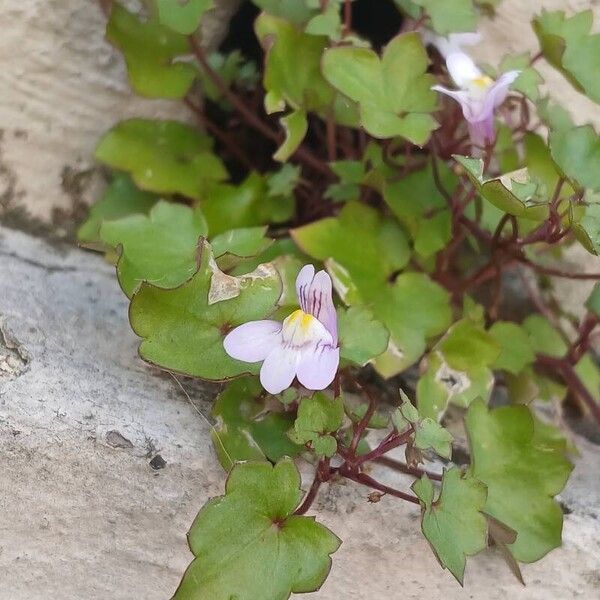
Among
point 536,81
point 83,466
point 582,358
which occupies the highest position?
point 536,81

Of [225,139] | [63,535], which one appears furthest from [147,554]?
[225,139]

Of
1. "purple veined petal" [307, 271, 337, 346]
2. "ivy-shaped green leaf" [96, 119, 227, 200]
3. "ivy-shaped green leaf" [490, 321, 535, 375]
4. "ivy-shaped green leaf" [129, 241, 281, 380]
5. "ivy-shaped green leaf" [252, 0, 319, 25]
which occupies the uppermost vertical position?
"ivy-shaped green leaf" [252, 0, 319, 25]

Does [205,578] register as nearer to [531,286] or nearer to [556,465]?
[556,465]

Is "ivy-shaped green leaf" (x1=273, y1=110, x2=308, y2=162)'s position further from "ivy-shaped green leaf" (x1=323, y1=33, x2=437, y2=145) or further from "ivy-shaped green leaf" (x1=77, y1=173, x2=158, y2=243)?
"ivy-shaped green leaf" (x1=77, y1=173, x2=158, y2=243)

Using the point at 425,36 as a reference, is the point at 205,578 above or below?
below

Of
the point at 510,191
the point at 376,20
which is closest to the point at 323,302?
the point at 510,191

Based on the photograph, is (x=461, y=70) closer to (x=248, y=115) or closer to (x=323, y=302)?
(x=248, y=115)

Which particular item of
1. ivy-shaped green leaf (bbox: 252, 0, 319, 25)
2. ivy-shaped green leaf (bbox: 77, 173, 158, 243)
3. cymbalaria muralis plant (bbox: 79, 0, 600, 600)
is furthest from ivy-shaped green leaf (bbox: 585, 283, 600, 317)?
ivy-shaped green leaf (bbox: 77, 173, 158, 243)
